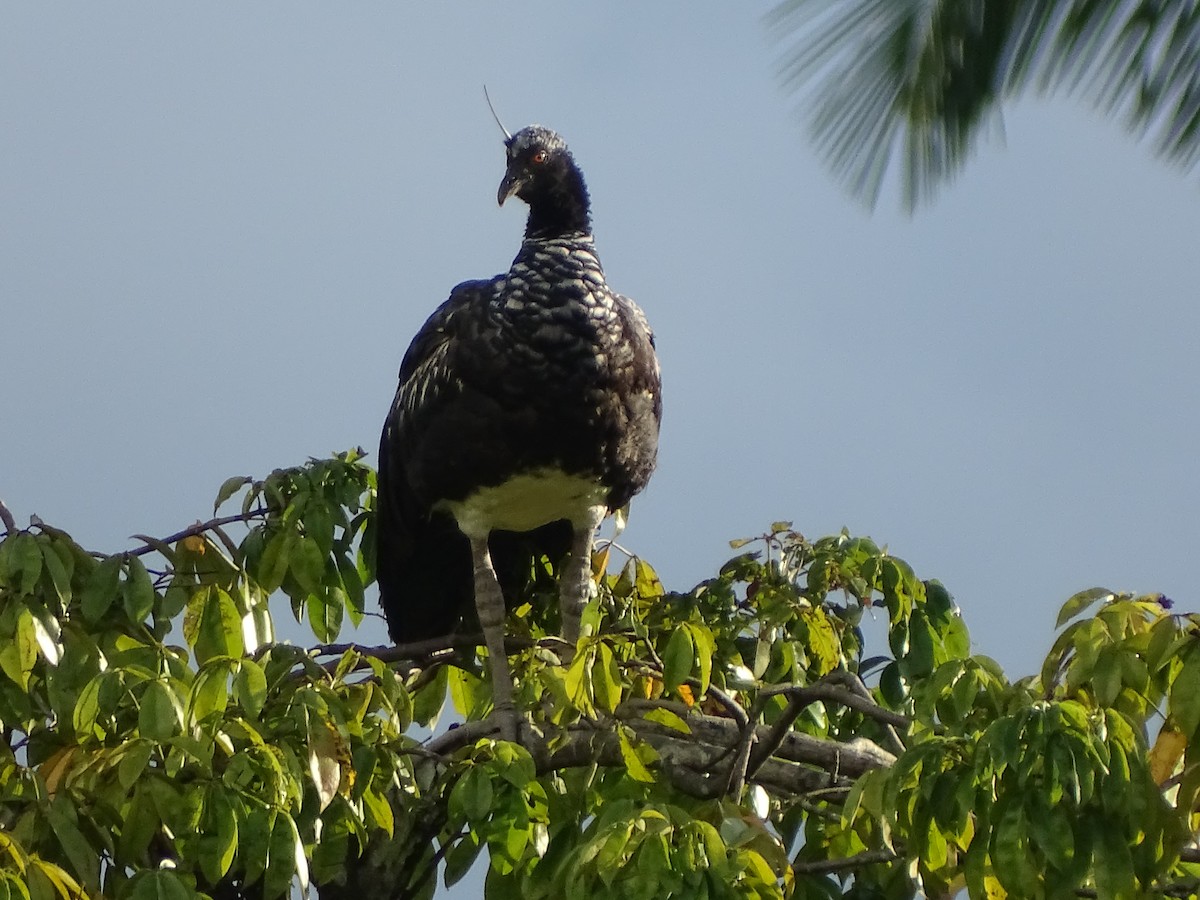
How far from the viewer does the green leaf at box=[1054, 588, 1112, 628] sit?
311cm

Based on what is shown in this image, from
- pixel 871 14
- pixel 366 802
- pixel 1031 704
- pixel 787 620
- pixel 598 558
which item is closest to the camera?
pixel 871 14

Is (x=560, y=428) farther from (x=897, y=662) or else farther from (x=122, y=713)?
(x=122, y=713)

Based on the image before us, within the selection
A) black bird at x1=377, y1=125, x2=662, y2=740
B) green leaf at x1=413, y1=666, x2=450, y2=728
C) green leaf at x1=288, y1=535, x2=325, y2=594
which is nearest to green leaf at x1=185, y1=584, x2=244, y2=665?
green leaf at x1=288, y1=535, x2=325, y2=594

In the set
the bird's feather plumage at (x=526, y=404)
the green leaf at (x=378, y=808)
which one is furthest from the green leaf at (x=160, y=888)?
the bird's feather plumage at (x=526, y=404)

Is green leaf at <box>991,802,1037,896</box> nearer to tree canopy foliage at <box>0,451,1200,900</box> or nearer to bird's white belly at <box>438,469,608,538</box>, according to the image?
tree canopy foliage at <box>0,451,1200,900</box>

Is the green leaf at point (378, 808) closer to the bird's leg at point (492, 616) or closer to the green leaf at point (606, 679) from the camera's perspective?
the green leaf at point (606, 679)

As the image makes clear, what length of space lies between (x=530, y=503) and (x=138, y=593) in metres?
1.52

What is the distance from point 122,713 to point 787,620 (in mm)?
1500

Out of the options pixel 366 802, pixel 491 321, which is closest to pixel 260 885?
pixel 366 802

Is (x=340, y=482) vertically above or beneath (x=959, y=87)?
above

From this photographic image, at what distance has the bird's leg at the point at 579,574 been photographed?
4.95 meters

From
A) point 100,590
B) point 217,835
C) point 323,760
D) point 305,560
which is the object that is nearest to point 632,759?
point 323,760

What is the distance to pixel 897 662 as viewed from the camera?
13.7 feet

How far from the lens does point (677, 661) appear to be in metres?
3.30
